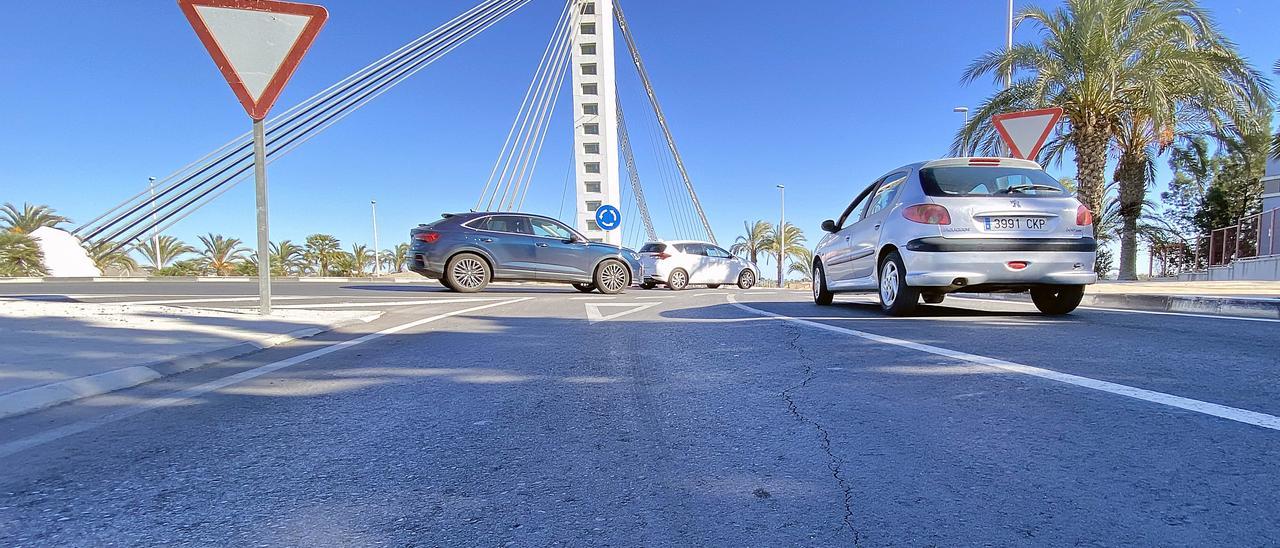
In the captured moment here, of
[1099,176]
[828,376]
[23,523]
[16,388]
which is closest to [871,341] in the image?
[828,376]

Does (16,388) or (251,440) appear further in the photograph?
(16,388)

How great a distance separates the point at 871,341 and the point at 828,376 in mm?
1308

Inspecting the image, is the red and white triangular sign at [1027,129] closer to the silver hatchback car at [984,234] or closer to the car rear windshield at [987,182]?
the silver hatchback car at [984,234]

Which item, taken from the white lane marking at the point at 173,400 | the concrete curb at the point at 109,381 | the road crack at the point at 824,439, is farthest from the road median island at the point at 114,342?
the road crack at the point at 824,439

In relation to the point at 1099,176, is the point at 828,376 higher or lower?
lower

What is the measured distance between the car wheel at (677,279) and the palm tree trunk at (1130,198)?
495 inches

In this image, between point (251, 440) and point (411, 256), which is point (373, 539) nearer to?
point (251, 440)

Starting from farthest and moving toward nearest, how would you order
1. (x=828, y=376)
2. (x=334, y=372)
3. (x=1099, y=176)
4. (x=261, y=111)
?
(x=1099, y=176), (x=261, y=111), (x=334, y=372), (x=828, y=376)

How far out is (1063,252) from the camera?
5.66 metres

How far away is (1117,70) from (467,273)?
1537 cm

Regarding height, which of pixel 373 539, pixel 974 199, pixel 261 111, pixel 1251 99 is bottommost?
pixel 373 539

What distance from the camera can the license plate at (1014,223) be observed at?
223 inches

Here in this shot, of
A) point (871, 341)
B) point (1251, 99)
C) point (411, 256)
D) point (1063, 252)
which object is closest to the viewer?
point (871, 341)

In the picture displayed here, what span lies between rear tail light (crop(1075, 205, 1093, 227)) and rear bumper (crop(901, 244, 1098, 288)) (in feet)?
0.64
